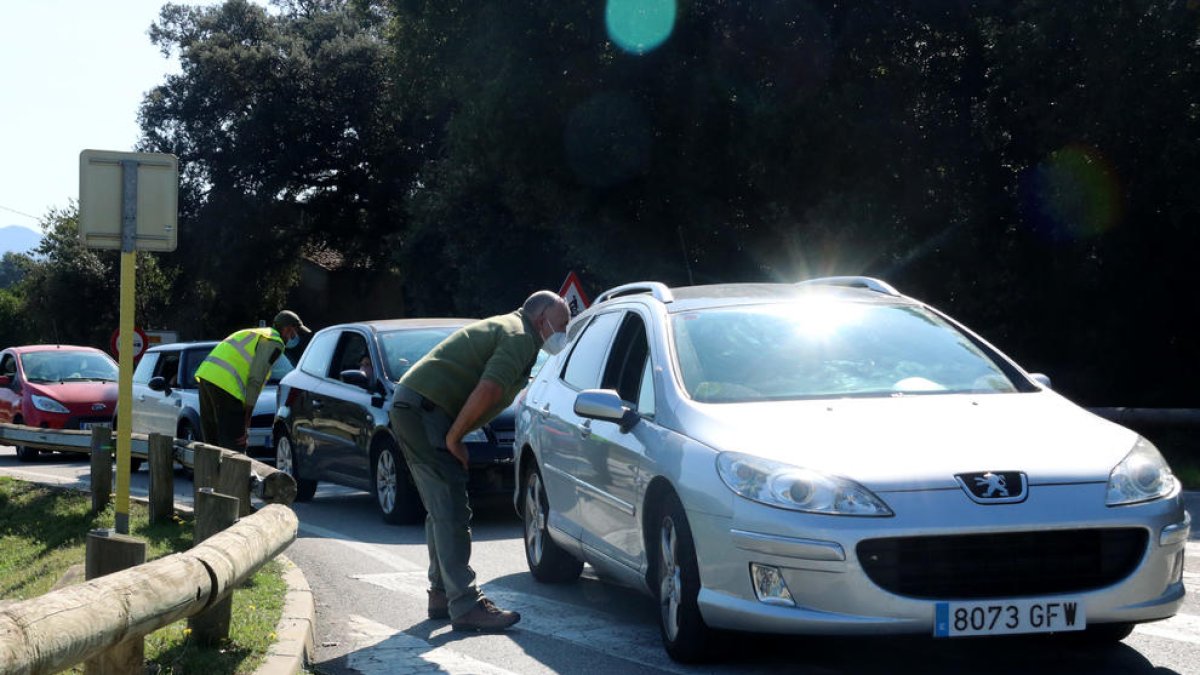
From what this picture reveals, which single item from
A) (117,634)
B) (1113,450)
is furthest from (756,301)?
(117,634)

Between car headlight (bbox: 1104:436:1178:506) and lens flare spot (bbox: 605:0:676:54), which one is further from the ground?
lens flare spot (bbox: 605:0:676:54)

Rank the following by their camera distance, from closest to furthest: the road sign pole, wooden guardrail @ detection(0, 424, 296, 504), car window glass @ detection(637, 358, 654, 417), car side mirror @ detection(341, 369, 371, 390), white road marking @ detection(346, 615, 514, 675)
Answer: white road marking @ detection(346, 615, 514, 675) → car window glass @ detection(637, 358, 654, 417) → wooden guardrail @ detection(0, 424, 296, 504) → the road sign pole → car side mirror @ detection(341, 369, 371, 390)

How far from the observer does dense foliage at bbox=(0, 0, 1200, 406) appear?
2016 cm

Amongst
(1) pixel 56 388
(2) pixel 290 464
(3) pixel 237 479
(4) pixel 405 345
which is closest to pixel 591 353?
(3) pixel 237 479

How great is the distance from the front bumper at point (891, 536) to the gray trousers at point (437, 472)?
7.31 feet

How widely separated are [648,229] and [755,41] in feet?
13.4

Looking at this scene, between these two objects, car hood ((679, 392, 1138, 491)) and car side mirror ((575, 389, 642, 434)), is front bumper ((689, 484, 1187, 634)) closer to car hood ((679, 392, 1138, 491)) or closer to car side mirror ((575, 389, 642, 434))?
car hood ((679, 392, 1138, 491))

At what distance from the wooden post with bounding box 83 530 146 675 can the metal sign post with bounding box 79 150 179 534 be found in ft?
18.8

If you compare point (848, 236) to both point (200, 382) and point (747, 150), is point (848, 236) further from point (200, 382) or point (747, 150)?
point (200, 382)

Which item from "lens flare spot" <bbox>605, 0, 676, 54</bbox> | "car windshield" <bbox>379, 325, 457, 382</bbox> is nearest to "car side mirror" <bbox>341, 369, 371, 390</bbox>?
"car windshield" <bbox>379, 325, 457, 382</bbox>

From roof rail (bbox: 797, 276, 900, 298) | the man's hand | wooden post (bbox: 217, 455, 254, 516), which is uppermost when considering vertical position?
roof rail (bbox: 797, 276, 900, 298)

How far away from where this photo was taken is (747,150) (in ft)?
73.7

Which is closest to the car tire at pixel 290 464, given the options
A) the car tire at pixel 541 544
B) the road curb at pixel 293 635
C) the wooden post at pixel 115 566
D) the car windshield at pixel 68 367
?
the car tire at pixel 541 544

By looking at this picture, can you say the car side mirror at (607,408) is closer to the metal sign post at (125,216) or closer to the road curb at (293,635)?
the road curb at (293,635)
